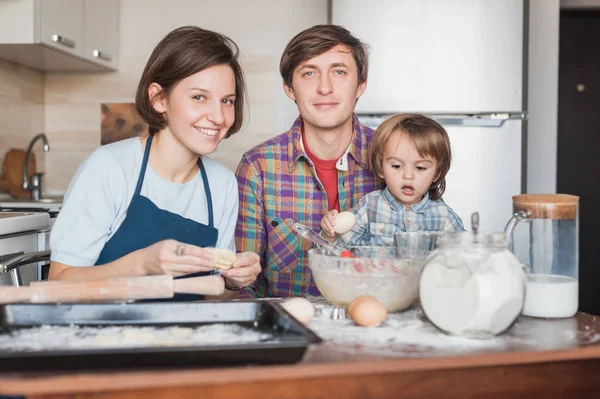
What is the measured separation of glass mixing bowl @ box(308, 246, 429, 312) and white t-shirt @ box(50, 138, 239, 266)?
0.56 meters

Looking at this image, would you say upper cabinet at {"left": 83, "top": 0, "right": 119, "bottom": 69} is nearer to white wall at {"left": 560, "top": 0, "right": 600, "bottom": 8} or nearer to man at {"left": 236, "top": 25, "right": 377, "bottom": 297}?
man at {"left": 236, "top": 25, "right": 377, "bottom": 297}

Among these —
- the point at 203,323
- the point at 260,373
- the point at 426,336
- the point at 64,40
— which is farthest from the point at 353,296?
the point at 64,40

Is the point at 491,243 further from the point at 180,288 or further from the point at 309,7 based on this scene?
the point at 309,7

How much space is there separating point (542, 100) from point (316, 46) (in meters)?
2.08

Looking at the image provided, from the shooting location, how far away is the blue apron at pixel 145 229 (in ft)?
5.34

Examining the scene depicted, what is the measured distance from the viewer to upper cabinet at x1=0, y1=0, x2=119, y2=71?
284 cm

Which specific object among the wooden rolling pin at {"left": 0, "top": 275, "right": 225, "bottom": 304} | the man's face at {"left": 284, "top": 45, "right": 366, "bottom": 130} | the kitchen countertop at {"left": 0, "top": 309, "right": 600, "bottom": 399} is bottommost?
the kitchen countertop at {"left": 0, "top": 309, "right": 600, "bottom": 399}

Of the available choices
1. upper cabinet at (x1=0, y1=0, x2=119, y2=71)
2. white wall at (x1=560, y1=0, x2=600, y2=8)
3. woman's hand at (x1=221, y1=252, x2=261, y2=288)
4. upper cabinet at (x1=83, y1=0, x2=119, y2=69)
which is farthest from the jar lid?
white wall at (x1=560, y1=0, x2=600, y2=8)

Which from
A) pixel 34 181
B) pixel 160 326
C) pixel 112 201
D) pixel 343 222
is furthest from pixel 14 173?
pixel 160 326

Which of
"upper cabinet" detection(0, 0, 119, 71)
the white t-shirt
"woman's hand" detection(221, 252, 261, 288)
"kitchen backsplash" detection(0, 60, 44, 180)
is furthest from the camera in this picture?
"kitchen backsplash" detection(0, 60, 44, 180)

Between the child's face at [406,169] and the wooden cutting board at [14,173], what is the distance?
7.08 feet

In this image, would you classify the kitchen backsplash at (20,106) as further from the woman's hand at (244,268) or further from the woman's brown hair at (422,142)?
the woman's hand at (244,268)

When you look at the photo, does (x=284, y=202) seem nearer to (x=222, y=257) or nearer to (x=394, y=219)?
(x=394, y=219)

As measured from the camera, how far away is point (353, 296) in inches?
50.6
